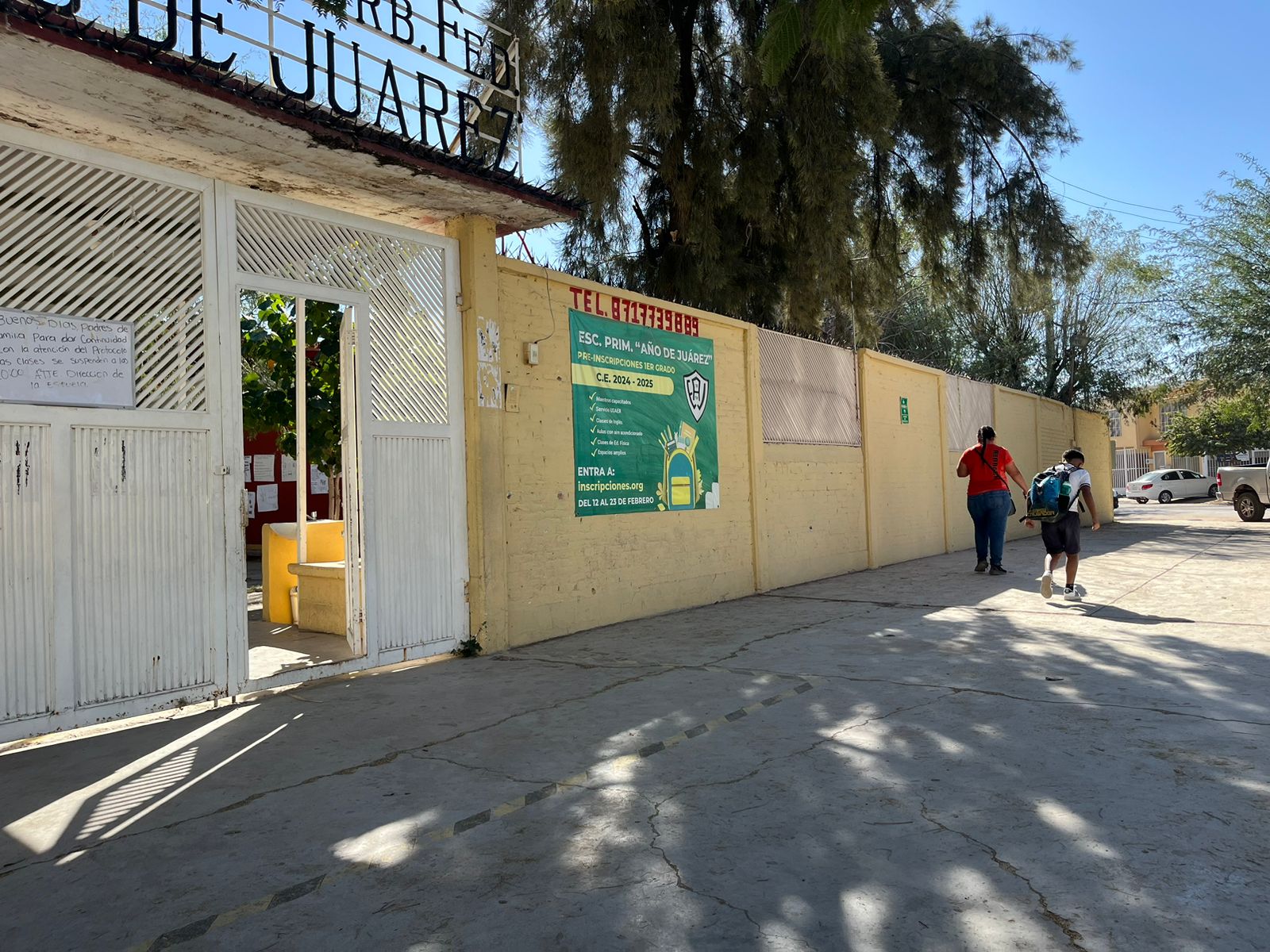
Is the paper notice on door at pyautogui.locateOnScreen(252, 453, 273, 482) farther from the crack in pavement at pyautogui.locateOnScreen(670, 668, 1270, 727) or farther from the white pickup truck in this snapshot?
the white pickup truck

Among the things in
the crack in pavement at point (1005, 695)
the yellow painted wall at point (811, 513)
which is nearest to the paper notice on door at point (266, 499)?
the yellow painted wall at point (811, 513)

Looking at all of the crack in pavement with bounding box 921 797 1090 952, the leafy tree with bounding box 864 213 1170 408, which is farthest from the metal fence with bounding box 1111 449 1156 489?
the crack in pavement with bounding box 921 797 1090 952

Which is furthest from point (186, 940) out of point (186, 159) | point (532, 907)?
point (186, 159)

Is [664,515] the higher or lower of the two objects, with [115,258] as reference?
lower

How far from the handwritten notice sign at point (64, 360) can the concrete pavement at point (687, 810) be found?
6.09 ft

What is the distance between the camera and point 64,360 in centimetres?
506

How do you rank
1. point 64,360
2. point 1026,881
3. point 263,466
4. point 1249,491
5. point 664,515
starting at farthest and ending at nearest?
1. point 1249,491
2. point 263,466
3. point 664,515
4. point 64,360
5. point 1026,881

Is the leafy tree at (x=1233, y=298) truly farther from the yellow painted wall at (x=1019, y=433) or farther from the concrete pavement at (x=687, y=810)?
the concrete pavement at (x=687, y=810)

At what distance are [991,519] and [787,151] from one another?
18.2 ft

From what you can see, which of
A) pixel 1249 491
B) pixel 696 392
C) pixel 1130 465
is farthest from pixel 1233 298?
pixel 1130 465

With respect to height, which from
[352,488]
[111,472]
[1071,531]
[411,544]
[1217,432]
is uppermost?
[1217,432]

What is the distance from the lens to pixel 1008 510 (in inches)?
458

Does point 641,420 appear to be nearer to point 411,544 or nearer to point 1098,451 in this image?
point 411,544

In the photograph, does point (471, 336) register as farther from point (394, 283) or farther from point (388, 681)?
point (388, 681)
